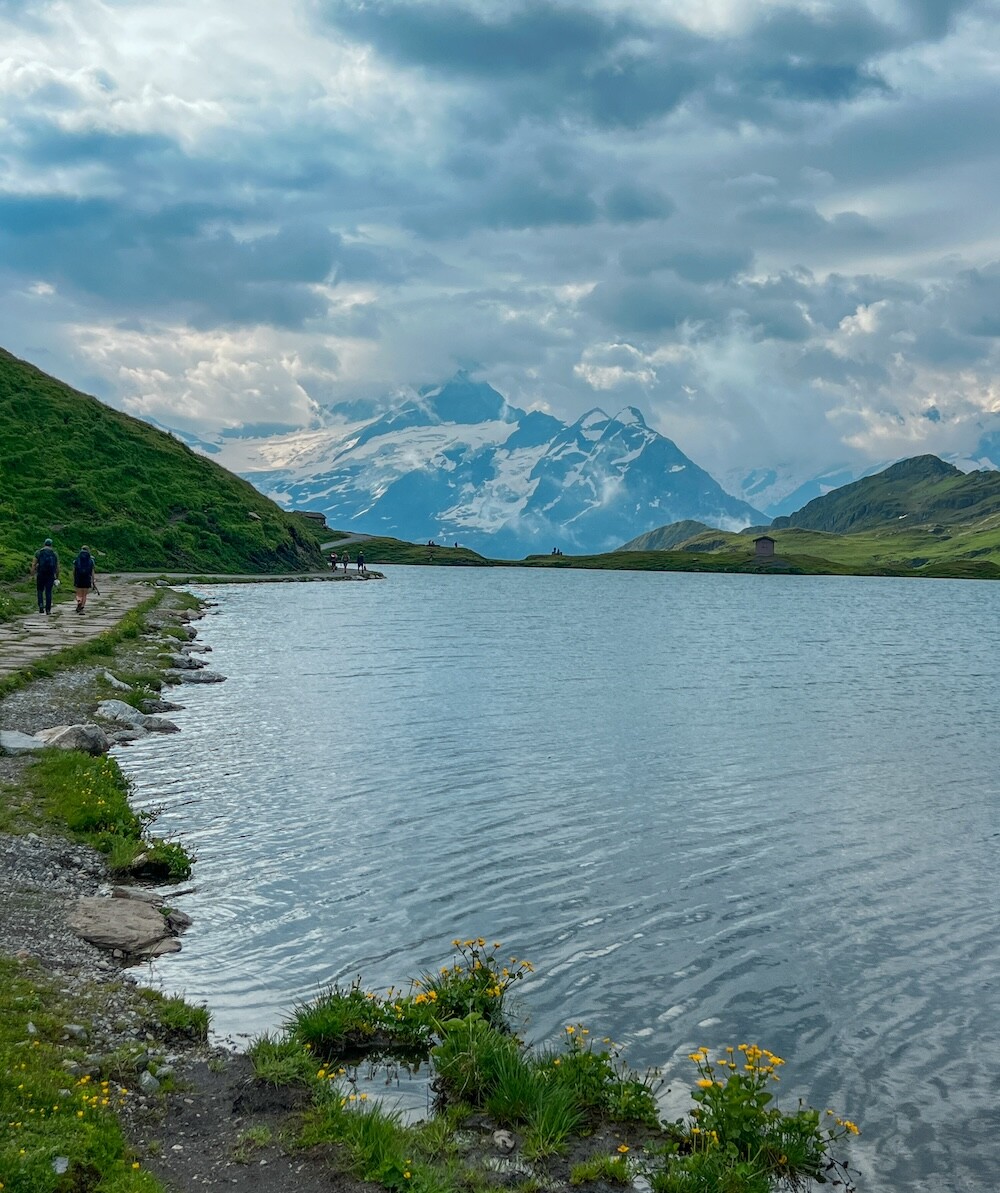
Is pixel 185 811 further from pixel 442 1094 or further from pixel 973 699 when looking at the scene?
pixel 973 699

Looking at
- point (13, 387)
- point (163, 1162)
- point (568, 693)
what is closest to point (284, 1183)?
point (163, 1162)

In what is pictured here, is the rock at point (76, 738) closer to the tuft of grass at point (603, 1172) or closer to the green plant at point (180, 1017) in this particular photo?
the green plant at point (180, 1017)

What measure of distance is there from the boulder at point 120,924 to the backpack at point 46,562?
1651 inches

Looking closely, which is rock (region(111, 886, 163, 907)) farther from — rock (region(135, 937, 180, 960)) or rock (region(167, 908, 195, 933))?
rock (region(135, 937, 180, 960))

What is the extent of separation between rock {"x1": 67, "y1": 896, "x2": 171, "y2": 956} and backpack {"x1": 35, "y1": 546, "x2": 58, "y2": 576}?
41976 mm

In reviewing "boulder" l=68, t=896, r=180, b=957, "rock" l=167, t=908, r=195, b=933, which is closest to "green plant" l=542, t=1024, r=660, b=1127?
"boulder" l=68, t=896, r=180, b=957

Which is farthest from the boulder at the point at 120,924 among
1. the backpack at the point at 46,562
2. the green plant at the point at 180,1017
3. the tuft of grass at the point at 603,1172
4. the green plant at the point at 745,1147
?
the backpack at the point at 46,562

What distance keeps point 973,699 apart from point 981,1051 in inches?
1583

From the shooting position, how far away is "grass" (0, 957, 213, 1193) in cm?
895

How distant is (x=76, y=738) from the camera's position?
86.9ft

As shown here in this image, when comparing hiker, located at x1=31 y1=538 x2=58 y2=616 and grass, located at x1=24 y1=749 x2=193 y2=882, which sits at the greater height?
hiker, located at x1=31 y1=538 x2=58 y2=616

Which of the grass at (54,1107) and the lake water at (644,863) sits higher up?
the grass at (54,1107)

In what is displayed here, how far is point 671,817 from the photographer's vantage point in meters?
25.9

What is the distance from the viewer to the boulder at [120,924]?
51.7 ft
